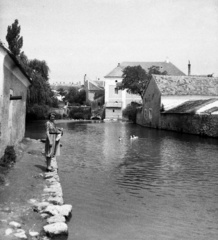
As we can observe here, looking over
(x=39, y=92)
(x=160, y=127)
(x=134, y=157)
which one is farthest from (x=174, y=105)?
(x=134, y=157)

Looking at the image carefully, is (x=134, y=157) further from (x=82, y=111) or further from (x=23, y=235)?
(x=82, y=111)

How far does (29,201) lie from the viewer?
7391mm

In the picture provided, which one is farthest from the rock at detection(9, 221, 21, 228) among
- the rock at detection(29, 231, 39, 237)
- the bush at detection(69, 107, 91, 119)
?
the bush at detection(69, 107, 91, 119)

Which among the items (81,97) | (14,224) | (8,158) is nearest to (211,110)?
(8,158)

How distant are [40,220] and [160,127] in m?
35.9

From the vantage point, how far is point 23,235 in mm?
5484

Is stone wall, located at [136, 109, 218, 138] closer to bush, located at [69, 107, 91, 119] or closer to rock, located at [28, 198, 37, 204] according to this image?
rock, located at [28, 198, 37, 204]

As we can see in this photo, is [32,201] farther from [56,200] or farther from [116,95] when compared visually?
[116,95]

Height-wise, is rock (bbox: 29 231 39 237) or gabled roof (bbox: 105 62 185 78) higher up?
gabled roof (bbox: 105 62 185 78)

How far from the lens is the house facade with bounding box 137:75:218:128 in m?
42.1

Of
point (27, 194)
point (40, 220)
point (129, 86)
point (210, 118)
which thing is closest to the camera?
point (40, 220)

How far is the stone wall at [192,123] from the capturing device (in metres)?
27.7

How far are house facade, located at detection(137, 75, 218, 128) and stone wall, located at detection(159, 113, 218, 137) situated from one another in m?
1.59

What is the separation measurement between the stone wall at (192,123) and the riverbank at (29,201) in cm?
1992
